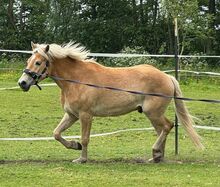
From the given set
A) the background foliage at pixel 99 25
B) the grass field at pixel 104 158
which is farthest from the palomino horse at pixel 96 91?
the background foliage at pixel 99 25

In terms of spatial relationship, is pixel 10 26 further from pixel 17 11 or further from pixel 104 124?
pixel 104 124

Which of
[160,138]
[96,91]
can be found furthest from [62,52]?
[160,138]

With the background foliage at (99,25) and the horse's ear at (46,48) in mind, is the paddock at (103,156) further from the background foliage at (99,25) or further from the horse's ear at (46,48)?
the background foliage at (99,25)

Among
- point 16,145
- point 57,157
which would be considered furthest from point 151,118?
point 16,145

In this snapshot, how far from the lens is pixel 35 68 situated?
7660mm

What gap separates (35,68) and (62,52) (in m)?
0.53

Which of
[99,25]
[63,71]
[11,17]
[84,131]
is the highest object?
[11,17]

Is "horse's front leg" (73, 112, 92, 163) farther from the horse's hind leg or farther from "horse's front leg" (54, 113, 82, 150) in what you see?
the horse's hind leg

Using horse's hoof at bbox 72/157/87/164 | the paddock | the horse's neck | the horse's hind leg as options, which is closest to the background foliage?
the paddock

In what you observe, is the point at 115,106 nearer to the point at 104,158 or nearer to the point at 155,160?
the point at 104,158

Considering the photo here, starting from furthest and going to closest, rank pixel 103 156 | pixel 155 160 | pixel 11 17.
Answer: pixel 11 17, pixel 103 156, pixel 155 160

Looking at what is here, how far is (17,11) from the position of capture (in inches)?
1828

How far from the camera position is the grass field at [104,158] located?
260 inches

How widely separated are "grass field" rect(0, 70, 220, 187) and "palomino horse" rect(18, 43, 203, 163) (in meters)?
0.44
